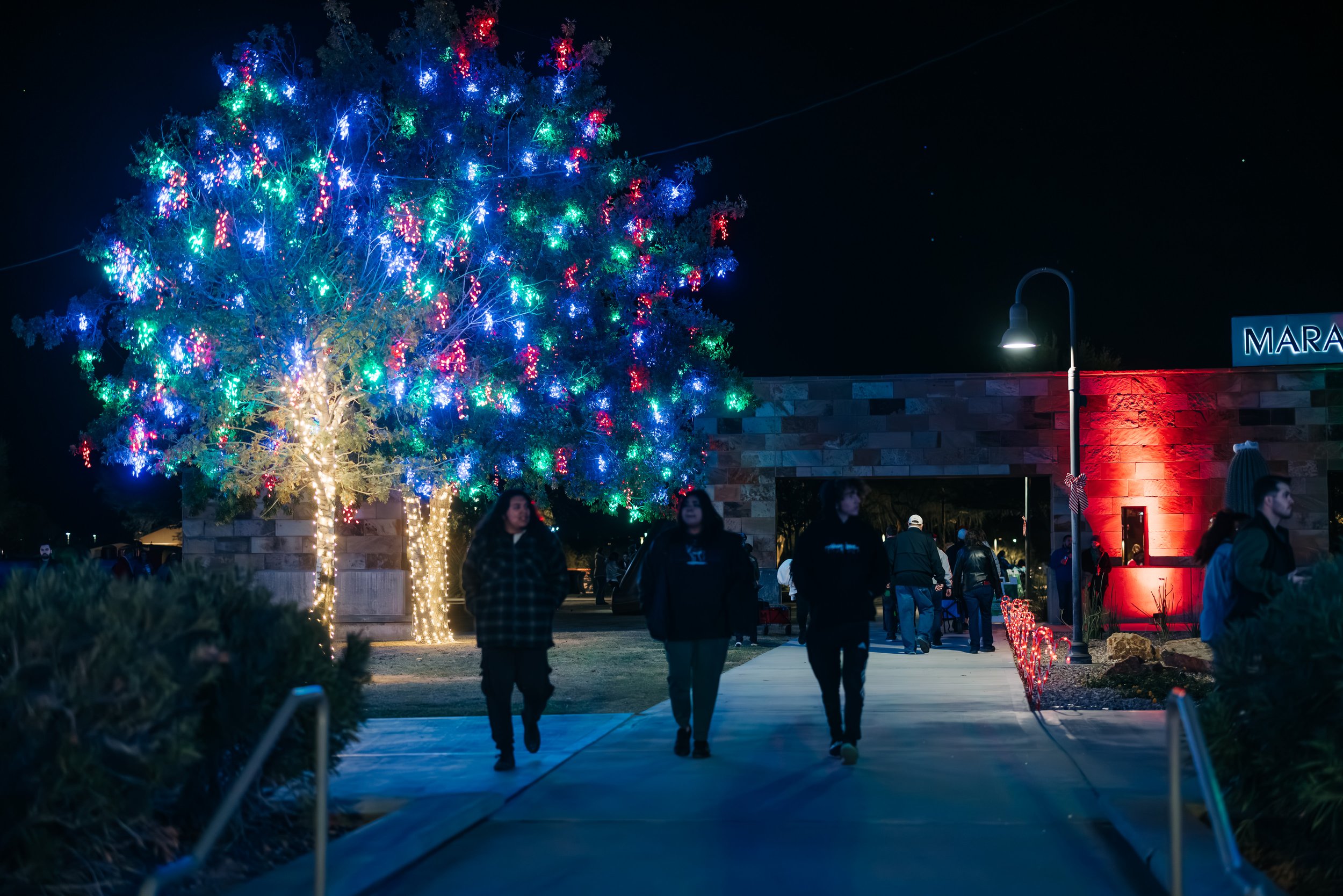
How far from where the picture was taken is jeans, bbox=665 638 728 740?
9492 mm

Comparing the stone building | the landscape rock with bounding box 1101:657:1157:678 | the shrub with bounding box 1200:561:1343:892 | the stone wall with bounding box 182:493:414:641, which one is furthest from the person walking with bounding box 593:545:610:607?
the shrub with bounding box 1200:561:1343:892

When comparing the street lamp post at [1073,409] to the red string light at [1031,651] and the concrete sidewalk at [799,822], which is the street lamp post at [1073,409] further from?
the concrete sidewalk at [799,822]

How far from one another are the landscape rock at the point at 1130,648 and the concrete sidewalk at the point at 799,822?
16.0 feet

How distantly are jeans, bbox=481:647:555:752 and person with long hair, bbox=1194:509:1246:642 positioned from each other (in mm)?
3990

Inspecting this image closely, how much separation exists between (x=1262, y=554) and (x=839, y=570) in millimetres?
2864

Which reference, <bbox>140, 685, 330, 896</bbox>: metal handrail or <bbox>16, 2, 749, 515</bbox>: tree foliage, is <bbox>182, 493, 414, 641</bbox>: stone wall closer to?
<bbox>16, 2, 749, 515</bbox>: tree foliage

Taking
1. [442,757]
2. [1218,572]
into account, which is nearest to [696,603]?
[442,757]

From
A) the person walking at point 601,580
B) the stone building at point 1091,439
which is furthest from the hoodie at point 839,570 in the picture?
the person walking at point 601,580

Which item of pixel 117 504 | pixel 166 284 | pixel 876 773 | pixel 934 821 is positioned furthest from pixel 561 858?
pixel 117 504

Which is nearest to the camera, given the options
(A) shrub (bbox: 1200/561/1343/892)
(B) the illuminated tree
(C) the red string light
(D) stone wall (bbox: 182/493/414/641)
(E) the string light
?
(A) shrub (bbox: 1200/561/1343/892)

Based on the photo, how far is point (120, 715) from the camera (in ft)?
16.8

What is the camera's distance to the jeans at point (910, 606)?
18.9 metres

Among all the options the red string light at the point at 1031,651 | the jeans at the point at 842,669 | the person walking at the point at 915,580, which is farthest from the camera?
the person walking at the point at 915,580

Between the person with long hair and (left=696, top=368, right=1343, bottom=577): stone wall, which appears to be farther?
(left=696, top=368, right=1343, bottom=577): stone wall
